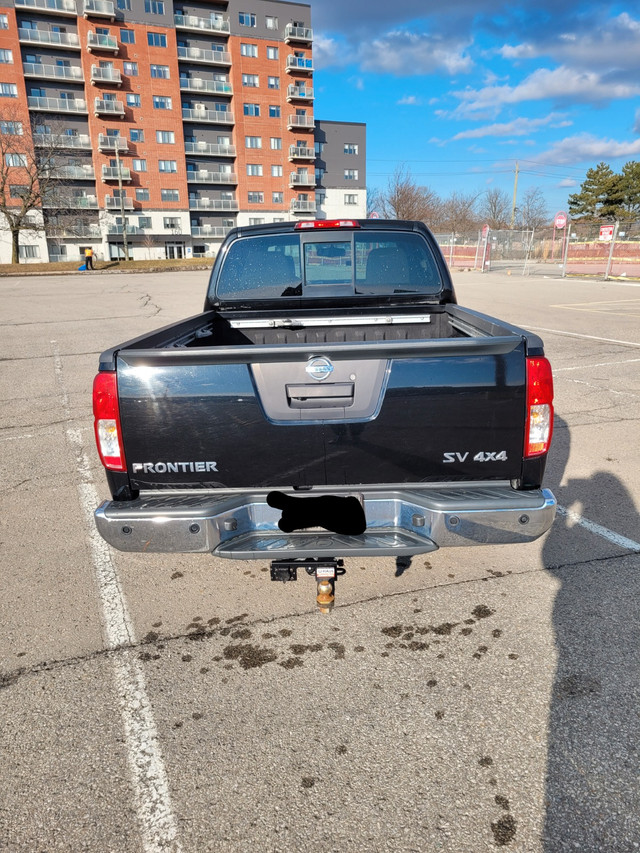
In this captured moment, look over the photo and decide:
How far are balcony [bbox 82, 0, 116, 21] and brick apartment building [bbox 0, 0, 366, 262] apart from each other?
99mm

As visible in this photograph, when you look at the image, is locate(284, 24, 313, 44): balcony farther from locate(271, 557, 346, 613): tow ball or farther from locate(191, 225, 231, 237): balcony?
locate(271, 557, 346, 613): tow ball

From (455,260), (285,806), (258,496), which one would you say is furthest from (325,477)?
(455,260)

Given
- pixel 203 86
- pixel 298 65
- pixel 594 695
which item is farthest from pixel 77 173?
pixel 594 695

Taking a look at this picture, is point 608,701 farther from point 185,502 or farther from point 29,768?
point 29,768

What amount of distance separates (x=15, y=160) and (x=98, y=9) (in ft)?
55.9

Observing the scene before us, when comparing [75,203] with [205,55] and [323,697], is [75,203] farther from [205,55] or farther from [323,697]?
[323,697]

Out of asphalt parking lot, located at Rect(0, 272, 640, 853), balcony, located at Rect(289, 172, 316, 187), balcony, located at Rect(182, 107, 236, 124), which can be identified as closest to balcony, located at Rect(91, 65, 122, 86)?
balcony, located at Rect(182, 107, 236, 124)

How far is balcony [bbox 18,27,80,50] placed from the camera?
2089 inches

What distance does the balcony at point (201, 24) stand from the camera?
58.1 m

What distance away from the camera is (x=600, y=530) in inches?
151

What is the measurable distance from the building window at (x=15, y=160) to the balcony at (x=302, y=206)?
93.7ft

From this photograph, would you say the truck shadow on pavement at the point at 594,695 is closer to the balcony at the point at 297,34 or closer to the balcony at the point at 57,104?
the balcony at the point at 57,104

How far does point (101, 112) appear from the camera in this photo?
184 ft

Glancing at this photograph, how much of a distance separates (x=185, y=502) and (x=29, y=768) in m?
Answer: 1.18
